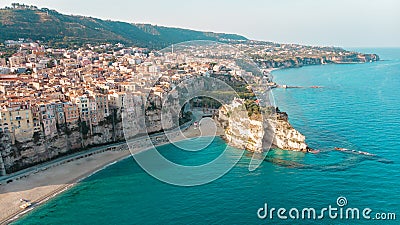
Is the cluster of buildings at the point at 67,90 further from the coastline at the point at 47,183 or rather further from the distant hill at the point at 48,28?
the distant hill at the point at 48,28

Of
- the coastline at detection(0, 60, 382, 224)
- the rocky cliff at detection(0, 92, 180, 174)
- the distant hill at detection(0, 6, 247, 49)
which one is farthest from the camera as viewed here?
the distant hill at detection(0, 6, 247, 49)

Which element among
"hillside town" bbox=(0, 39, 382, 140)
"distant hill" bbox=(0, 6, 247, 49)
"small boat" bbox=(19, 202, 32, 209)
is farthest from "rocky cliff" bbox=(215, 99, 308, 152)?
"distant hill" bbox=(0, 6, 247, 49)

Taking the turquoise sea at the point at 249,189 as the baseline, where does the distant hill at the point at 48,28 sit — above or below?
above

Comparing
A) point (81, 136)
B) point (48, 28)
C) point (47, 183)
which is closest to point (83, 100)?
point (81, 136)

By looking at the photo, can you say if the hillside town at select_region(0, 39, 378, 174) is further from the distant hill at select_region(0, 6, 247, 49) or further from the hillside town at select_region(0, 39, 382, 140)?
the distant hill at select_region(0, 6, 247, 49)

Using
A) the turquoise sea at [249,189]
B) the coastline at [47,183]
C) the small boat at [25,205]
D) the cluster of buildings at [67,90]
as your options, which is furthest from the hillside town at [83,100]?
the small boat at [25,205]
